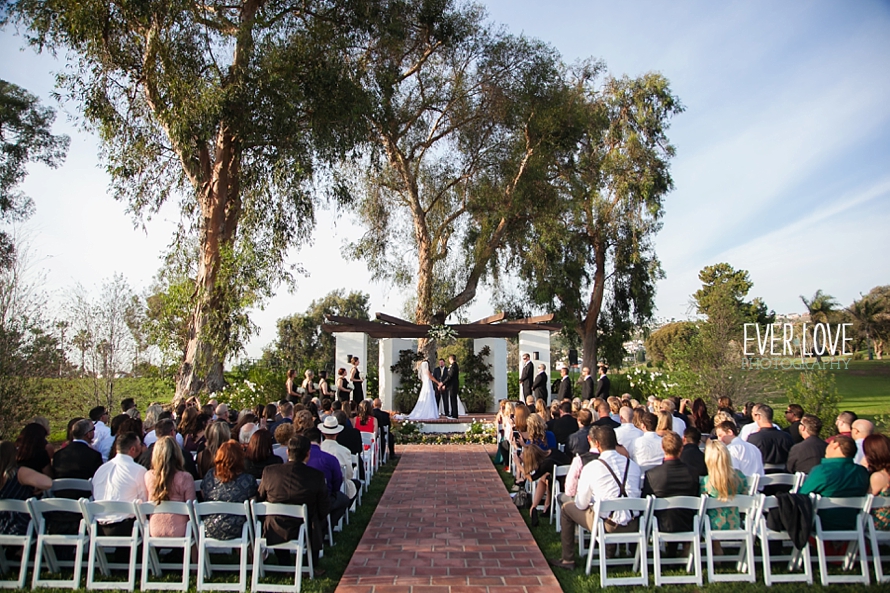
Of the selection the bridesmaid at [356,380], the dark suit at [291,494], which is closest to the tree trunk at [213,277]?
the bridesmaid at [356,380]

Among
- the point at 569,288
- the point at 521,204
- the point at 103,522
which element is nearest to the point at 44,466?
the point at 103,522

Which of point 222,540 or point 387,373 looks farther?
point 387,373

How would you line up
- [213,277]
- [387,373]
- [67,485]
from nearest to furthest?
[67,485]
[213,277]
[387,373]

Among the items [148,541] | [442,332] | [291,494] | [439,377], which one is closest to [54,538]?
[148,541]

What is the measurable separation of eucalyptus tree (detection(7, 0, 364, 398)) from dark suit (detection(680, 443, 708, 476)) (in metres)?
11.0

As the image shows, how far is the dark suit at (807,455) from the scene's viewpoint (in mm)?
6070

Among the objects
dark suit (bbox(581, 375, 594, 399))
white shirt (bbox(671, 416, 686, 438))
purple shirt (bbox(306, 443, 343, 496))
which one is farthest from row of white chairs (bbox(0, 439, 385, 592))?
dark suit (bbox(581, 375, 594, 399))

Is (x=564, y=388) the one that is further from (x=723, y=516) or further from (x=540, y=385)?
(x=723, y=516)

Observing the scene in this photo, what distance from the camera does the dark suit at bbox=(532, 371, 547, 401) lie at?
49.3 feet

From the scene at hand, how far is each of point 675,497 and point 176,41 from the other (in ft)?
48.0

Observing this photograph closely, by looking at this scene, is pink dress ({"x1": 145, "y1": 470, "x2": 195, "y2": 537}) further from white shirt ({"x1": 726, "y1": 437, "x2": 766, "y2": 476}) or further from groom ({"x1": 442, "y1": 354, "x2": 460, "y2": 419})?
groom ({"x1": 442, "y1": 354, "x2": 460, "y2": 419})

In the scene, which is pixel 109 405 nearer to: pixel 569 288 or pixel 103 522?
pixel 103 522

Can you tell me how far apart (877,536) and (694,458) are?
1480 mm

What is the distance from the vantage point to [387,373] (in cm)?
1991
